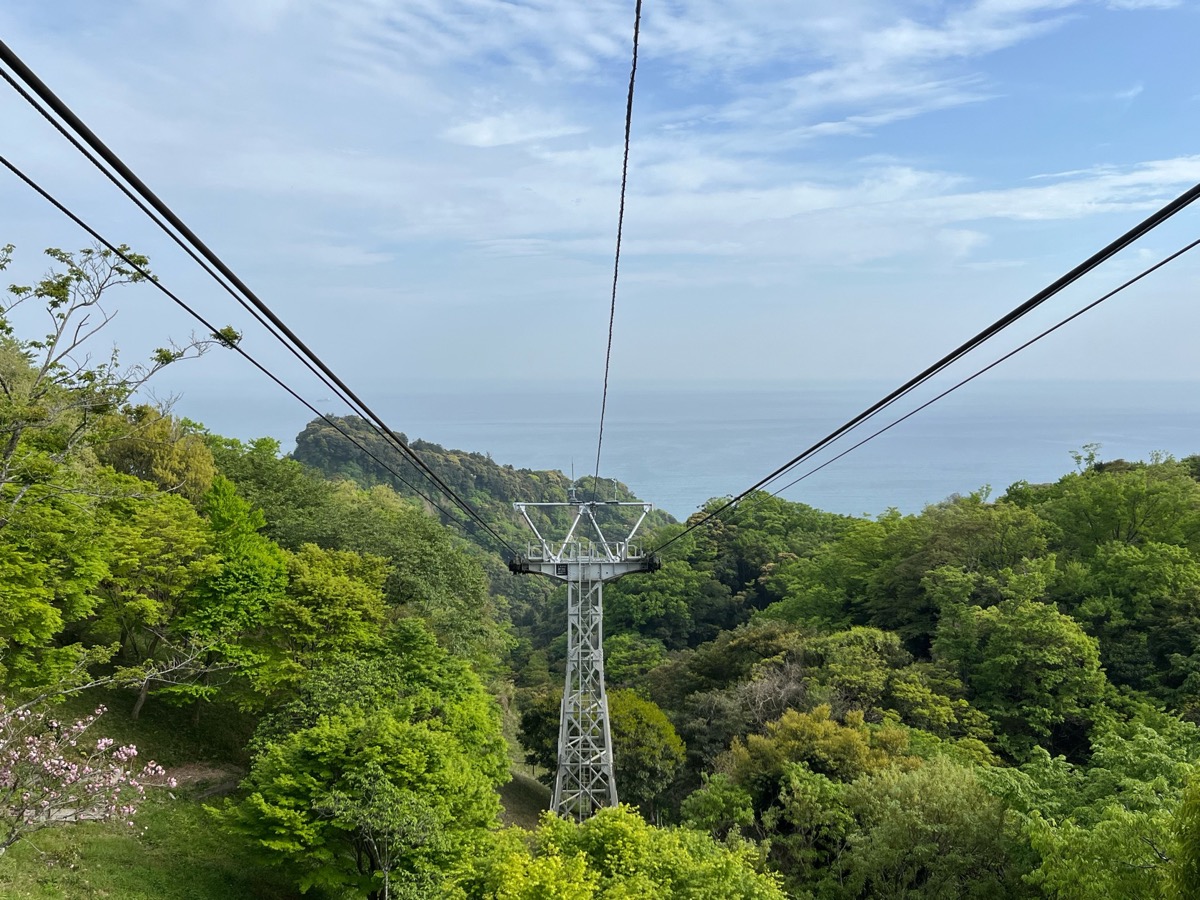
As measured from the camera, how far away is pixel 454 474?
80.5 meters

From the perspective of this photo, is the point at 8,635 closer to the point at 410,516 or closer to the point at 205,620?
the point at 205,620

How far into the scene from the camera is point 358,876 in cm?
1274

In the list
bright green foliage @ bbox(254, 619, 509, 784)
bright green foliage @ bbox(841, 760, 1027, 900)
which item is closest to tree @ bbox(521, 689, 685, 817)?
bright green foliage @ bbox(254, 619, 509, 784)

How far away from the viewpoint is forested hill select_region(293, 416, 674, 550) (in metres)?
74.3

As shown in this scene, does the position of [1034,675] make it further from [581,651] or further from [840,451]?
[840,451]

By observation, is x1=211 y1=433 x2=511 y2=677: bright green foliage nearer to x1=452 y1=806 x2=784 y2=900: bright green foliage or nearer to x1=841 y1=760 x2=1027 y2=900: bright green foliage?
x1=452 y1=806 x2=784 y2=900: bright green foliage

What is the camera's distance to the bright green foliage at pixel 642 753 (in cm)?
2156

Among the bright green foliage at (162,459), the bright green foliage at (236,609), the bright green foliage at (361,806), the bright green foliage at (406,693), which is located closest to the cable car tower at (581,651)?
the bright green foliage at (406,693)

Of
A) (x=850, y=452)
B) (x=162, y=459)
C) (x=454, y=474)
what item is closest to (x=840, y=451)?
(x=850, y=452)

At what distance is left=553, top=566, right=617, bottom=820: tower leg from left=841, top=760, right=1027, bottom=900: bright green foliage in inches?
233

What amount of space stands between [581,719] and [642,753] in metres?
3.59

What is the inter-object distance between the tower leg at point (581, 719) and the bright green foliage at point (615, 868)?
6.28m

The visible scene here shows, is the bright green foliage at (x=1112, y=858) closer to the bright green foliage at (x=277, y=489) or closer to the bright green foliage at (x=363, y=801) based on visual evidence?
the bright green foliage at (x=363, y=801)

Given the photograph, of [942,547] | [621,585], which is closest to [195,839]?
[942,547]
